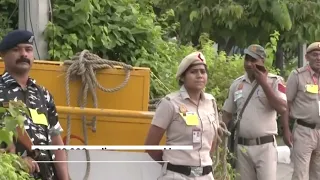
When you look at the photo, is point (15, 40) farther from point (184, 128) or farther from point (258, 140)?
point (258, 140)

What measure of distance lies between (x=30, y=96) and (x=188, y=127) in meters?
1.25

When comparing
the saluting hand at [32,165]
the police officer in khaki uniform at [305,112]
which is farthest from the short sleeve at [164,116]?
the police officer in khaki uniform at [305,112]

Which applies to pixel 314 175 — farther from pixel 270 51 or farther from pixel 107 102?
pixel 107 102

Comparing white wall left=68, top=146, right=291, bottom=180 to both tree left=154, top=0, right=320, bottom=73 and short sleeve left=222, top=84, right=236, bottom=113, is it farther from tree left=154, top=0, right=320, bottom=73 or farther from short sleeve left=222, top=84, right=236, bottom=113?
tree left=154, top=0, right=320, bottom=73

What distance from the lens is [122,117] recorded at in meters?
6.71

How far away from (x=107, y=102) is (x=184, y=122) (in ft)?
3.51

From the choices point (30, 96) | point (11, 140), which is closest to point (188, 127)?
point (30, 96)

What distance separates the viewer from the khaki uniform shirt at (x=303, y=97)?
9.16 m

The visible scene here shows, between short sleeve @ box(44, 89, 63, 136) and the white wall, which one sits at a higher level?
short sleeve @ box(44, 89, 63, 136)

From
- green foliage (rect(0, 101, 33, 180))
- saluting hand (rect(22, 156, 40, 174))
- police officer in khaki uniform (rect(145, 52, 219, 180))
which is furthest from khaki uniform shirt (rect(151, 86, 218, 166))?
green foliage (rect(0, 101, 33, 180))

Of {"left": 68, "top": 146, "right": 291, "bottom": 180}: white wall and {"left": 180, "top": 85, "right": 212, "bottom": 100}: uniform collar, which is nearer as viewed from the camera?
{"left": 180, "top": 85, "right": 212, "bottom": 100}: uniform collar

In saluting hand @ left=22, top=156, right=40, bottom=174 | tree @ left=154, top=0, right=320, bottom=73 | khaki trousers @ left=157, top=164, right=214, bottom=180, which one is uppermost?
tree @ left=154, top=0, right=320, bottom=73

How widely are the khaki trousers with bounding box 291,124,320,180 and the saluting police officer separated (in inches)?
165

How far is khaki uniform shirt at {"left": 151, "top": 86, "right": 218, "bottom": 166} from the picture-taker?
237 inches
